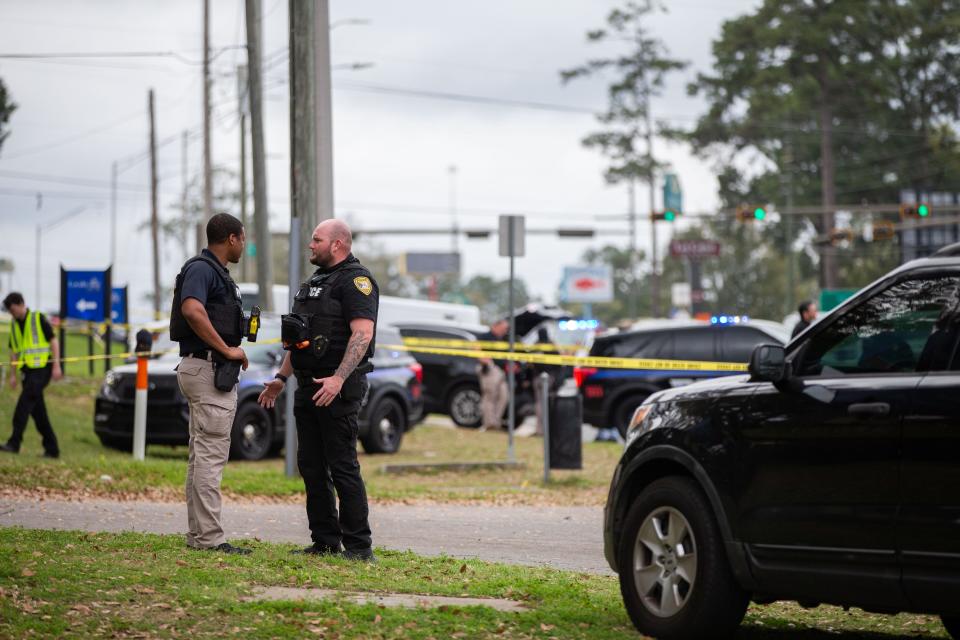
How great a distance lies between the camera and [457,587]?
311 inches

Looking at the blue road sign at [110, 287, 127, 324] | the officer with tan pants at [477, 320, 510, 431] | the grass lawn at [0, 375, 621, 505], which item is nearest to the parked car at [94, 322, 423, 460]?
the grass lawn at [0, 375, 621, 505]

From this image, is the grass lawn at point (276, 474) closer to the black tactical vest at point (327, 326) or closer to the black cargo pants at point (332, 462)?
the black cargo pants at point (332, 462)

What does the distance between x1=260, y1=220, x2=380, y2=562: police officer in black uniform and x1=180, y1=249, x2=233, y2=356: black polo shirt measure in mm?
485

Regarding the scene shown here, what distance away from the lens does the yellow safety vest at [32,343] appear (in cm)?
1620

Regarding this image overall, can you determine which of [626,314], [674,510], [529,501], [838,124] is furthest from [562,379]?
[626,314]

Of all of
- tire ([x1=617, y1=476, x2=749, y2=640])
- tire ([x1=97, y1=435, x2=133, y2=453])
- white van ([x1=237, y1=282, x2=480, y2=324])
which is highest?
white van ([x1=237, y1=282, x2=480, y2=324])

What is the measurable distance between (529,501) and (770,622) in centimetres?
680

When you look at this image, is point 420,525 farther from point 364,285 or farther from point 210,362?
point 364,285

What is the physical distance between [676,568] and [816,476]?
896 mm

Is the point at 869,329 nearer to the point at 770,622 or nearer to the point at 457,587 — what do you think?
the point at 770,622

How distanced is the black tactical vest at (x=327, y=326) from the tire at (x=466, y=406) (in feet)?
56.3

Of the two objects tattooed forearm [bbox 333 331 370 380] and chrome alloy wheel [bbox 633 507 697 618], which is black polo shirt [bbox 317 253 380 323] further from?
chrome alloy wheel [bbox 633 507 697 618]

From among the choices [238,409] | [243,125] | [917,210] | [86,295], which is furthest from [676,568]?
[917,210]

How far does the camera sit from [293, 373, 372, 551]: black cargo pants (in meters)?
8.60
